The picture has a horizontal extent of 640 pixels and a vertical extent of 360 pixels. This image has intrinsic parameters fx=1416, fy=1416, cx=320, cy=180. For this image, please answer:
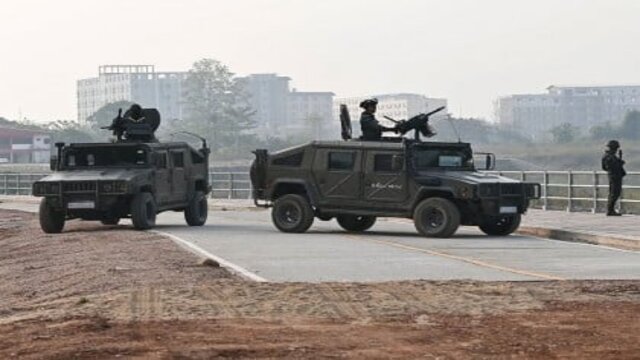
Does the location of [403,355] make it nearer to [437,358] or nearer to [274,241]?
[437,358]

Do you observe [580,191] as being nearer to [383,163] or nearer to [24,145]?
[383,163]

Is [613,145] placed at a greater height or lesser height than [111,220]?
greater

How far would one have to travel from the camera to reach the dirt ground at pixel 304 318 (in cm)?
1070

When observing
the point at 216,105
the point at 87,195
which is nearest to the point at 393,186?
the point at 87,195

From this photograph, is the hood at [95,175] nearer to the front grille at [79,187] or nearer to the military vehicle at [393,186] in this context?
the front grille at [79,187]

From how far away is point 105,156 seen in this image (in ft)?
101

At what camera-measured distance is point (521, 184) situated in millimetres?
27250

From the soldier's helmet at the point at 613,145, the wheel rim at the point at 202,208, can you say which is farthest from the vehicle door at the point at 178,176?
the soldier's helmet at the point at 613,145

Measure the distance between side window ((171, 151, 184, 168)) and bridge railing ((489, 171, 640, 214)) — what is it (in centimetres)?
913

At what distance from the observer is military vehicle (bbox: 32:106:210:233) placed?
29172 mm

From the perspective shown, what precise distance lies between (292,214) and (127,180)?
3560 mm

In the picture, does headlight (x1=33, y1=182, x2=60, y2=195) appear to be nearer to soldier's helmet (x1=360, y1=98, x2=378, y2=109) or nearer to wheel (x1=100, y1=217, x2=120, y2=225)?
wheel (x1=100, y1=217, x2=120, y2=225)

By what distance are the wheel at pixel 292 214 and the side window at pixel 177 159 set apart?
4.41 meters

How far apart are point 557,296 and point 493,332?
296 centimetres
